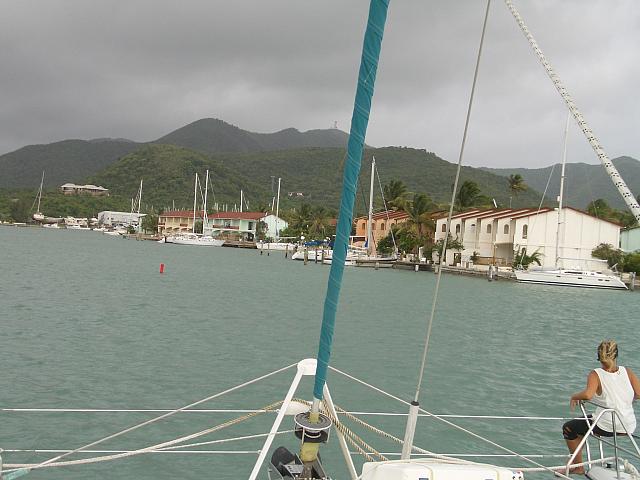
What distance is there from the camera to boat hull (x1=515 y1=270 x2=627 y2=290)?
6398 cm

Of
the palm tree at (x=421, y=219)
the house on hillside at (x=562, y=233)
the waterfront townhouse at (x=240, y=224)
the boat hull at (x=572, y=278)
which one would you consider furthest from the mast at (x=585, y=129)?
the waterfront townhouse at (x=240, y=224)

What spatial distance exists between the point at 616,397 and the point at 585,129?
1749 inches

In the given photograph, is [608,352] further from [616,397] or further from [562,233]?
[562,233]

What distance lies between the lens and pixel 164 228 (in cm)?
17625

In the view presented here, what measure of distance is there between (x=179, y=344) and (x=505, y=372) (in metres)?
12.0

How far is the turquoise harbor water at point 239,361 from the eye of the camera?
34.9 feet

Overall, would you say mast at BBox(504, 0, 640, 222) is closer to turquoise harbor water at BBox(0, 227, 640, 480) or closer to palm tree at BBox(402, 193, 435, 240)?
turquoise harbor water at BBox(0, 227, 640, 480)

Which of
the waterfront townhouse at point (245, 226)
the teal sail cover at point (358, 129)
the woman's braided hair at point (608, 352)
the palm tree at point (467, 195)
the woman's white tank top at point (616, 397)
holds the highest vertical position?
the palm tree at point (467, 195)

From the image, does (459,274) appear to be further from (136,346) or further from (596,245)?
(136,346)

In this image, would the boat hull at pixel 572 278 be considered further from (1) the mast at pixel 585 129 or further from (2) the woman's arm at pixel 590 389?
(2) the woman's arm at pixel 590 389

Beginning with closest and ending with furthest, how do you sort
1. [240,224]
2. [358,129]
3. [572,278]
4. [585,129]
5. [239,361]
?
[358,129] < [239,361] < [585,129] < [572,278] < [240,224]

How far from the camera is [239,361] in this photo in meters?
17.6

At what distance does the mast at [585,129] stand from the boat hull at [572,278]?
61.7ft

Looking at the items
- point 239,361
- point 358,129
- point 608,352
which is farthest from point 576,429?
point 239,361
